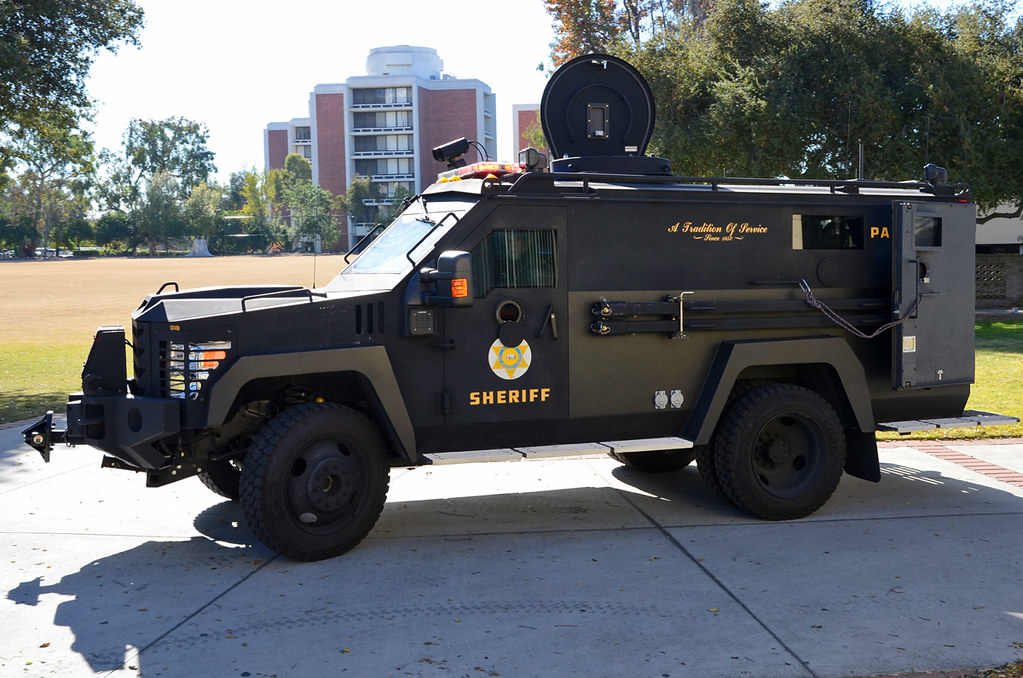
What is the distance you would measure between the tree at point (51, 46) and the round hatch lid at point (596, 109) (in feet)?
32.4

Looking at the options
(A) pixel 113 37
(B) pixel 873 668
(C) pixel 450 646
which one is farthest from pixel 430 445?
(A) pixel 113 37

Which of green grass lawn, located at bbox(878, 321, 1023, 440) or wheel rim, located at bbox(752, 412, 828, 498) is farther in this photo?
green grass lawn, located at bbox(878, 321, 1023, 440)

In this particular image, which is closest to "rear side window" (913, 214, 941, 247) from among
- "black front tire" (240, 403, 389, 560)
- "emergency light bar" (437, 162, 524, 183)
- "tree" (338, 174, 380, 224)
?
"emergency light bar" (437, 162, 524, 183)

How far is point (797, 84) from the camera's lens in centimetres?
2327

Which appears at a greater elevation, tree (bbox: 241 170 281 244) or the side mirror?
tree (bbox: 241 170 281 244)

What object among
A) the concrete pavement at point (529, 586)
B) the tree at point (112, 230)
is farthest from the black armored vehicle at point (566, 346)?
the tree at point (112, 230)

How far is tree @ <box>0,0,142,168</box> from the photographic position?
48.6 ft

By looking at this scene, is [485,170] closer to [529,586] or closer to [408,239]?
[408,239]

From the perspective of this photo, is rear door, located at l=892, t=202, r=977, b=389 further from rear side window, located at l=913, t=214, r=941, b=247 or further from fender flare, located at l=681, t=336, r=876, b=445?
fender flare, located at l=681, t=336, r=876, b=445

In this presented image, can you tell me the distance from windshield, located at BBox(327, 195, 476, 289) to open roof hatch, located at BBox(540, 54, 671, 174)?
132 centimetres

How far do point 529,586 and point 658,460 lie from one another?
10.3 ft

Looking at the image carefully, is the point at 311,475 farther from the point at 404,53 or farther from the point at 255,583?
the point at 404,53

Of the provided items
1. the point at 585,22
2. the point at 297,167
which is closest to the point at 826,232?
the point at 585,22

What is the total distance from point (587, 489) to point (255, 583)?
3.22 metres
